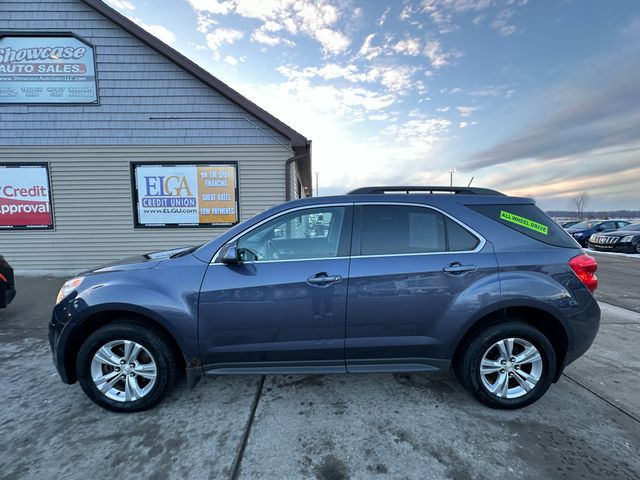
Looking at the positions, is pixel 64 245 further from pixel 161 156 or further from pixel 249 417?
pixel 249 417

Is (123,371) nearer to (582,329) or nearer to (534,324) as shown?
(534,324)

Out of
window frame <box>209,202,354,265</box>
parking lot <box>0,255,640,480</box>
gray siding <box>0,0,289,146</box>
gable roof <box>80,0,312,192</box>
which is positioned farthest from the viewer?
gray siding <box>0,0,289,146</box>

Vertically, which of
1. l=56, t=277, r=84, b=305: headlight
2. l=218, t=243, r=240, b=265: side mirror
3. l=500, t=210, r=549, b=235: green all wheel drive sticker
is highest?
l=500, t=210, r=549, b=235: green all wheel drive sticker

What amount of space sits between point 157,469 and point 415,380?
2.19 metres

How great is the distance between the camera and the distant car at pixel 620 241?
12.2 m

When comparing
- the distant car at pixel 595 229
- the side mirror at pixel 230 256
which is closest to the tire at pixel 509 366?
the side mirror at pixel 230 256

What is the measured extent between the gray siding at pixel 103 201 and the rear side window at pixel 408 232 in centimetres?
500

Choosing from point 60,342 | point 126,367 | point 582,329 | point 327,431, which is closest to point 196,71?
point 60,342

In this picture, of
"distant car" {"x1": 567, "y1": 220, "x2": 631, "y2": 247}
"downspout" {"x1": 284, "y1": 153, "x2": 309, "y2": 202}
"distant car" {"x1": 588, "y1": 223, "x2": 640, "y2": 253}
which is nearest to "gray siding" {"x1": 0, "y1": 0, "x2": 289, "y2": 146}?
"downspout" {"x1": 284, "y1": 153, "x2": 309, "y2": 202}

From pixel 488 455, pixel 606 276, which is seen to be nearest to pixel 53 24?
pixel 488 455

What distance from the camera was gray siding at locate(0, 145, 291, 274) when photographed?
7098 millimetres

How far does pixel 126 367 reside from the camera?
8.06ft

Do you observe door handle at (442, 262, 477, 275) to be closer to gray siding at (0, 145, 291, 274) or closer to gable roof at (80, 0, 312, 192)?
gable roof at (80, 0, 312, 192)

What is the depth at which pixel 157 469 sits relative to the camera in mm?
1933
